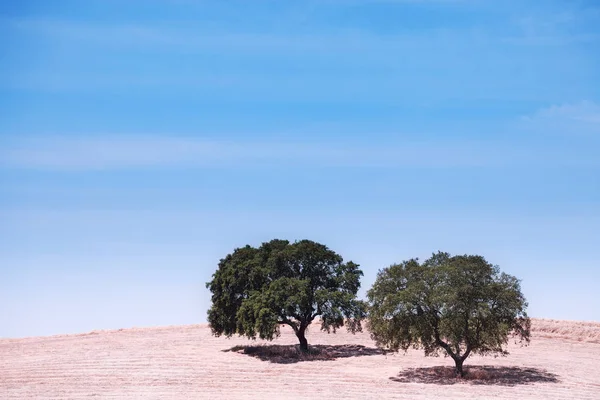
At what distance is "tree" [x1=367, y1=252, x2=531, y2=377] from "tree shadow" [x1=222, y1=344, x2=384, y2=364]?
13.7 metres

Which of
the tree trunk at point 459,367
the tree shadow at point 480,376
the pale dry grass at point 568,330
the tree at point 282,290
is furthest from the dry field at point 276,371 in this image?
the tree at point 282,290

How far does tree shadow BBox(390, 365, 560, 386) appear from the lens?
50781 mm

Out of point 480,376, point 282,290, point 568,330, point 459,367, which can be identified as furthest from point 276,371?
point 568,330

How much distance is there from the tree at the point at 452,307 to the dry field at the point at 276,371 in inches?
157

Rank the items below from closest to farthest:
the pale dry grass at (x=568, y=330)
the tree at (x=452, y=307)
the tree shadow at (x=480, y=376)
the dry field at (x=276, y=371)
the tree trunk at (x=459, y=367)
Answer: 1. the dry field at (x=276, y=371)
2. the tree at (x=452, y=307)
3. the tree shadow at (x=480, y=376)
4. the tree trunk at (x=459, y=367)
5. the pale dry grass at (x=568, y=330)

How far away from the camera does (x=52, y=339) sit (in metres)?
86.9

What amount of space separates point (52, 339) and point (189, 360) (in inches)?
1396

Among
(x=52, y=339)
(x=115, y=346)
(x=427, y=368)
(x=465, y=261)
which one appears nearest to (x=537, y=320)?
(x=427, y=368)

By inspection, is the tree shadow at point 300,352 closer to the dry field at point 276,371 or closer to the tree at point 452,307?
the dry field at point 276,371

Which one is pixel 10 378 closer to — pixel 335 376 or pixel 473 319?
pixel 335 376

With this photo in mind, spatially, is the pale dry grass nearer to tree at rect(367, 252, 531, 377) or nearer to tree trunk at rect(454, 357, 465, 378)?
tree trunk at rect(454, 357, 465, 378)

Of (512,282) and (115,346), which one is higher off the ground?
(512,282)

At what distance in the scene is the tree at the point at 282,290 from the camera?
61.5m

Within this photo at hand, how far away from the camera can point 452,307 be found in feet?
160
